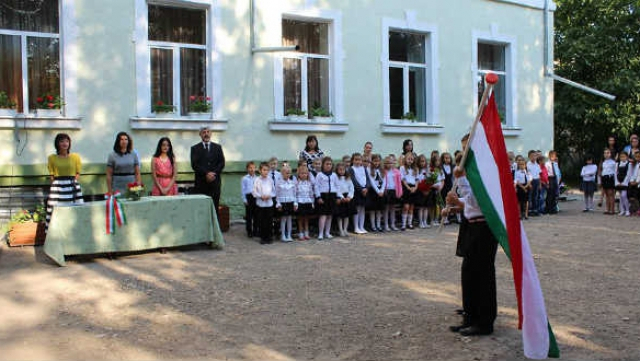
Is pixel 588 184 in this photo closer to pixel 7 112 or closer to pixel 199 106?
pixel 199 106

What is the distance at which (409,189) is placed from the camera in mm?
12398

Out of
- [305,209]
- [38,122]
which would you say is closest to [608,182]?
[305,209]

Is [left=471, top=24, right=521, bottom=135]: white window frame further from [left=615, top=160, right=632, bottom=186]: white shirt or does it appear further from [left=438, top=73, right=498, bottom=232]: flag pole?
[left=438, top=73, right=498, bottom=232]: flag pole

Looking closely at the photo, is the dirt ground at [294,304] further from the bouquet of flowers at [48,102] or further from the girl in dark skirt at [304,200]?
the bouquet of flowers at [48,102]

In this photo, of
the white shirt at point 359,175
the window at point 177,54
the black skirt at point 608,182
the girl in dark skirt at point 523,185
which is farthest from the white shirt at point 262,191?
the black skirt at point 608,182

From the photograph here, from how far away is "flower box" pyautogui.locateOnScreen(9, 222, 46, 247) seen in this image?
960 centimetres

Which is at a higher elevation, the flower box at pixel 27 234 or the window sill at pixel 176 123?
the window sill at pixel 176 123

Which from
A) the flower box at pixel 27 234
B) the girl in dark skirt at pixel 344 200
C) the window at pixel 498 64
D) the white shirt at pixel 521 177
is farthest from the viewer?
the window at pixel 498 64

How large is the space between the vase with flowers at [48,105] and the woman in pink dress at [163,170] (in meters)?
1.93

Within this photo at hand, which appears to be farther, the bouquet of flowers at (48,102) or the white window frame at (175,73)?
the white window frame at (175,73)

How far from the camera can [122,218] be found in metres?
8.85

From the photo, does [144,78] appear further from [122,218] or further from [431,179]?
[431,179]

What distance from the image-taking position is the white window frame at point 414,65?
14469mm

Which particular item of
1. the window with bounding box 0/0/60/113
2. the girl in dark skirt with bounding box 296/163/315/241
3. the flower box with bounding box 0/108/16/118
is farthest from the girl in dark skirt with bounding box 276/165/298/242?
the flower box with bounding box 0/108/16/118
